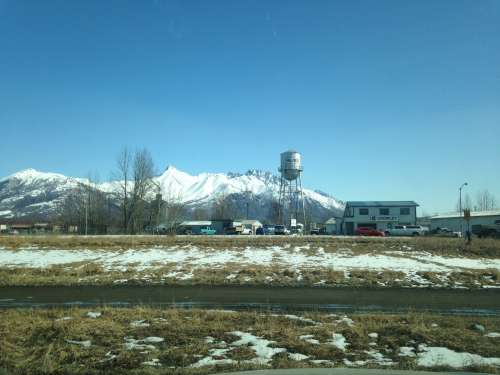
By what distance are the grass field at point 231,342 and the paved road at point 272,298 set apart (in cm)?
210

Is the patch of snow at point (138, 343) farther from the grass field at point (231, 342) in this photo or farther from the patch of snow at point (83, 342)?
the patch of snow at point (83, 342)

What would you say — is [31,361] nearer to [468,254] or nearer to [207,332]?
[207,332]

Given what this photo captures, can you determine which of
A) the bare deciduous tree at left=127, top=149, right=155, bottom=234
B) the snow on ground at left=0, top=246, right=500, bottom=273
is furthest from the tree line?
the snow on ground at left=0, top=246, right=500, bottom=273

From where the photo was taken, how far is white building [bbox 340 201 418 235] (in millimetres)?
95469

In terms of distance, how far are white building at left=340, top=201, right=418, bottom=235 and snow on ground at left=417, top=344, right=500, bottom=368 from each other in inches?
3521

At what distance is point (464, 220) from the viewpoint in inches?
3735

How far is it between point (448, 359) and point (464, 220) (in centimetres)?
9760

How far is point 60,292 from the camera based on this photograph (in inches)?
619

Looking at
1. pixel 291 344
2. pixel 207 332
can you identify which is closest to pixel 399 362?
pixel 291 344

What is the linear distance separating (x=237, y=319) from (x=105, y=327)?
2.84 meters

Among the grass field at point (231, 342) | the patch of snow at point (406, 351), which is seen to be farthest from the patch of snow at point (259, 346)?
the patch of snow at point (406, 351)

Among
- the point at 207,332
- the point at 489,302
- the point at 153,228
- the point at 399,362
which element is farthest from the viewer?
the point at 153,228

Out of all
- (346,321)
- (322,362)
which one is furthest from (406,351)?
(346,321)

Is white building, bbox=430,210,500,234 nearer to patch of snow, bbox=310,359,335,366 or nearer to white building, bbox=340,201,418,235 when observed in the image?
white building, bbox=340,201,418,235
